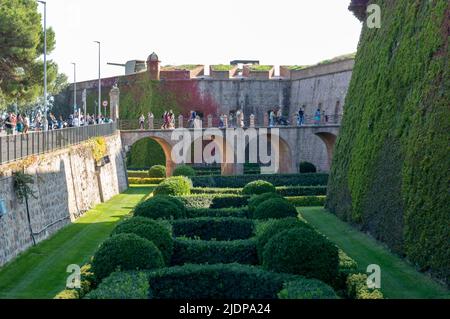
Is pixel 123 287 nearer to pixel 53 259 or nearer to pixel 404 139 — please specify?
pixel 53 259

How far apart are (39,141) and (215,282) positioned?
1414 cm

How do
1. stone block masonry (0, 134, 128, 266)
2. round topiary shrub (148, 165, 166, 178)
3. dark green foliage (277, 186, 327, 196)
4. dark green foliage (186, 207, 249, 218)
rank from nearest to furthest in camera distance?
stone block masonry (0, 134, 128, 266), dark green foliage (186, 207, 249, 218), dark green foliage (277, 186, 327, 196), round topiary shrub (148, 165, 166, 178)

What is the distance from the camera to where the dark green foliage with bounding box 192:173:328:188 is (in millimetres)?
42812

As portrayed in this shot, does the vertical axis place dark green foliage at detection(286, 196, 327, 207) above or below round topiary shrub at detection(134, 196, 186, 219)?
below

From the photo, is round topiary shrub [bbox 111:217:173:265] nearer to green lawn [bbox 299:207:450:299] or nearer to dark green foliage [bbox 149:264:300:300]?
dark green foliage [bbox 149:264:300:300]

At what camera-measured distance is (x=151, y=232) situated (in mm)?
18656

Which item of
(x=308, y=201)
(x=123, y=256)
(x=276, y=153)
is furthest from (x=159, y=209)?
(x=276, y=153)

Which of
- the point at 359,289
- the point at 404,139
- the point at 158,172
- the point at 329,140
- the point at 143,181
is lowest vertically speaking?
the point at 143,181

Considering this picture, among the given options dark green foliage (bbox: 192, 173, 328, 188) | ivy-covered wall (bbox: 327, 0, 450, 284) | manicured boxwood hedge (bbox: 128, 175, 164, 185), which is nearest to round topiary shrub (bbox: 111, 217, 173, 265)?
ivy-covered wall (bbox: 327, 0, 450, 284)

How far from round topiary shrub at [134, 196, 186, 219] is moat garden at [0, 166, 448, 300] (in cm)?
3

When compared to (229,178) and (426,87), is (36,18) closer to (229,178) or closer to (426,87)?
(229,178)

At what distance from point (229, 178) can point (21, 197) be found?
67.3 feet
